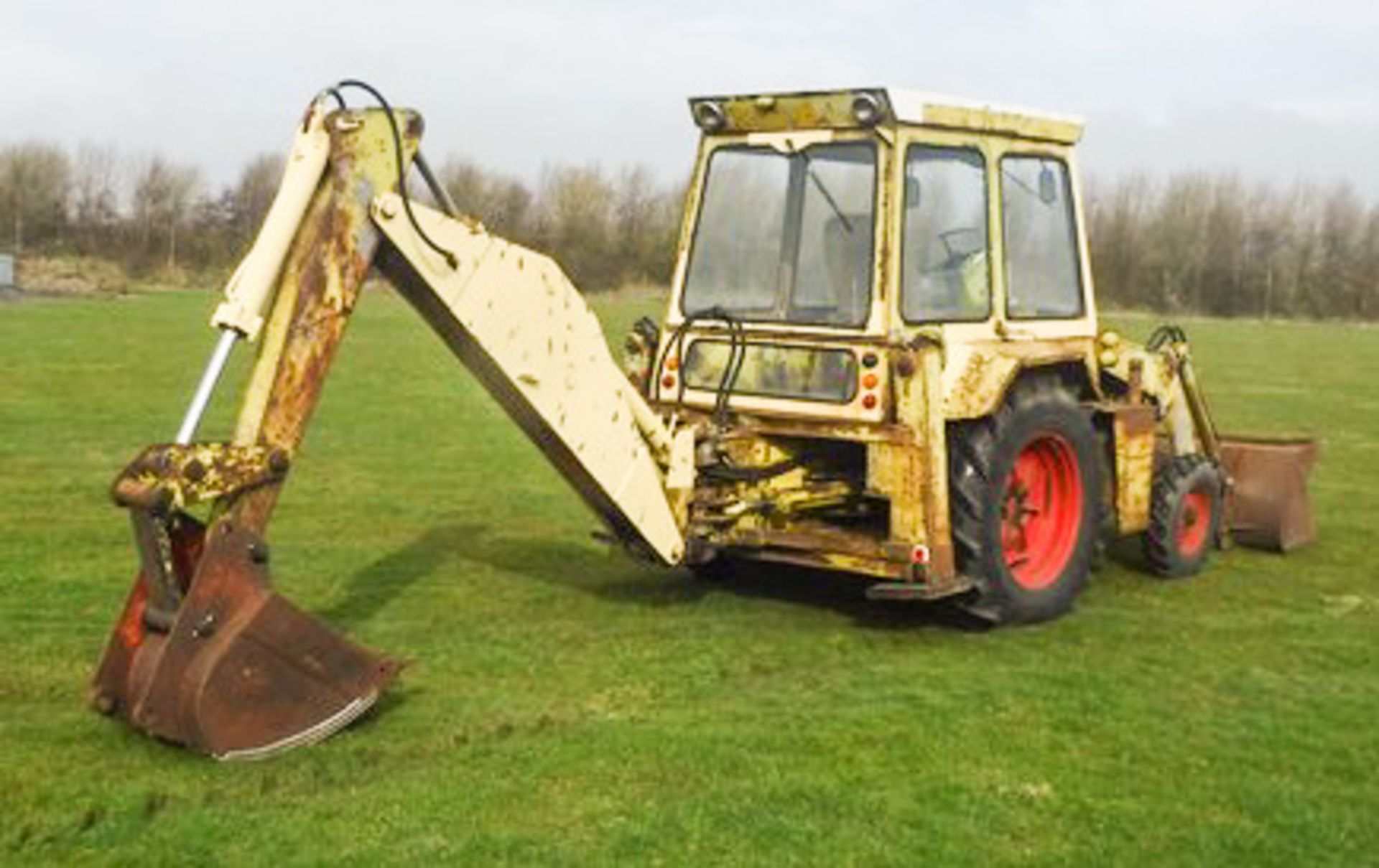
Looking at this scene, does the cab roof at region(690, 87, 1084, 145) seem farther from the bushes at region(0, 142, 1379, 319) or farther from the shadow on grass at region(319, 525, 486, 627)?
the bushes at region(0, 142, 1379, 319)

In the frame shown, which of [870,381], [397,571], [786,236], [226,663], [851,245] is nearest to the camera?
[226,663]

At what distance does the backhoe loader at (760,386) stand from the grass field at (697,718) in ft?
1.21

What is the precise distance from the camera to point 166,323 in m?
36.3

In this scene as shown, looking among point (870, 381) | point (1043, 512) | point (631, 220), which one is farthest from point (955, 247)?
point (631, 220)

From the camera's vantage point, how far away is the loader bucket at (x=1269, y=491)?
10758 mm

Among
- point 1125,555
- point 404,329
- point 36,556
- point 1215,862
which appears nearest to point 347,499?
point 36,556

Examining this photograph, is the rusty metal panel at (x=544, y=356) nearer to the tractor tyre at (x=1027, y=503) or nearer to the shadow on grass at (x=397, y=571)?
the tractor tyre at (x=1027, y=503)

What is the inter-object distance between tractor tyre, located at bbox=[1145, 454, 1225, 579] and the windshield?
9.27 ft

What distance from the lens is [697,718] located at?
21.4ft

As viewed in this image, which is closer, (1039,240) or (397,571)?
(1039,240)

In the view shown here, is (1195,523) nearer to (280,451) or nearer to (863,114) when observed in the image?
(863,114)

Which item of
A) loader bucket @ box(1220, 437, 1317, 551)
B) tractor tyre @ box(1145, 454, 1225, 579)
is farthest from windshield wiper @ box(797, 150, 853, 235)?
loader bucket @ box(1220, 437, 1317, 551)

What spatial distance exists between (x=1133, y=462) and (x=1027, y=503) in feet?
3.19

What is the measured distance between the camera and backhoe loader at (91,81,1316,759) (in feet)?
18.7
